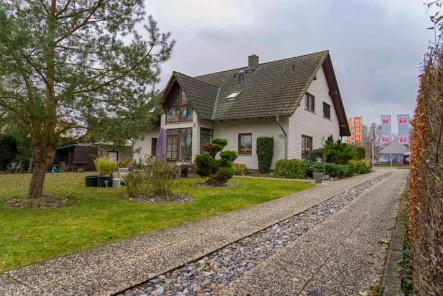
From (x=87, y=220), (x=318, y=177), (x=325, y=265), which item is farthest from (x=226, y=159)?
(x=325, y=265)

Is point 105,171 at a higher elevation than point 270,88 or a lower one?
lower

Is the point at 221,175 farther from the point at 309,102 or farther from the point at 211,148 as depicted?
the point at 309,102

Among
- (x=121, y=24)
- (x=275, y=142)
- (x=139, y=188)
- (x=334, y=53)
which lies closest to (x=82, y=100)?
(x=121, y=24)

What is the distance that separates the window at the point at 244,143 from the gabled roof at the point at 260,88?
1.38m

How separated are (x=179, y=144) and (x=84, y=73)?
1221cm

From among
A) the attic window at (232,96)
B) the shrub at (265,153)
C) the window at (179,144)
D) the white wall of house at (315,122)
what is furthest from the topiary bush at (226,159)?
the attic window at (232,96)

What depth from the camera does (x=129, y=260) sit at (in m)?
3.32

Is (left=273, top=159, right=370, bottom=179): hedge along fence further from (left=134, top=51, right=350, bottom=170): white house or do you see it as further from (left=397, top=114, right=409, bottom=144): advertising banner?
(left=397, top=114, right=409, bottom=144): advertising banner

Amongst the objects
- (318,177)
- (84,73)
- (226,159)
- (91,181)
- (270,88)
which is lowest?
(91,181)

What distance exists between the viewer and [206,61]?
23.8 metres

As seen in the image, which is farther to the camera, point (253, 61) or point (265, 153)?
point (253, 61)

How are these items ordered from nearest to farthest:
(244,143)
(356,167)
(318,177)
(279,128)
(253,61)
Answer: (318,177), (279,128), (244,143), (356,167), (253,61)

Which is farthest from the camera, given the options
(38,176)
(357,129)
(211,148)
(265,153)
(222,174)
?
(357,129)

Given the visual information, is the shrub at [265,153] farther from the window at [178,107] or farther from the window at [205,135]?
the window at [178,107]
